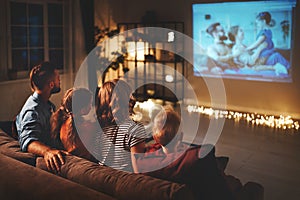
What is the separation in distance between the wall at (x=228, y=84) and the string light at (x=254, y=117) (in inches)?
10.7

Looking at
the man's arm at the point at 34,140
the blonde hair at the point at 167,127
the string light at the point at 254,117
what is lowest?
the string light at the point at 254,117

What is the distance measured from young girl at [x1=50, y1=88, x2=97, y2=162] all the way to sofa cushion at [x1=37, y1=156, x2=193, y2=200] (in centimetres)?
9

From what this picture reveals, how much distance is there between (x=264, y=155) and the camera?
3.85 m

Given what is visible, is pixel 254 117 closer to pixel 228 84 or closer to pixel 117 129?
pixel 228 84

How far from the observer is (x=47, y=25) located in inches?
233

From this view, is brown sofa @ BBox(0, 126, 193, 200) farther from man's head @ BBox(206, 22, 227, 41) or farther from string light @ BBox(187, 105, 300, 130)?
man's head @ BBox(206, 22, 227, 41)

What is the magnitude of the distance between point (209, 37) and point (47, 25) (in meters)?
2.82

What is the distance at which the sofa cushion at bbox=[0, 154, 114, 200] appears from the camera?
165 centimetres

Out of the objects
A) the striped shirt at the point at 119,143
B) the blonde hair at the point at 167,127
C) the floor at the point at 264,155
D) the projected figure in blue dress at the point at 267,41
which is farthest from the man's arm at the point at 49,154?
the projected figure in blue dress at the point at 267,41

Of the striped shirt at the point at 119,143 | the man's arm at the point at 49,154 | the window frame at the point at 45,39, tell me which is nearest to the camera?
the striped shirt at the point at 119,143

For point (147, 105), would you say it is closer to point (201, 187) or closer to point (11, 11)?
point (11, 11)

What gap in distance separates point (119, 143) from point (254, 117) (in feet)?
13.4

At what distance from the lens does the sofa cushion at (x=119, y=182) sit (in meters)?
1.49

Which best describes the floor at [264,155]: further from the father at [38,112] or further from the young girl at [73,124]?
the father at [38,112]
